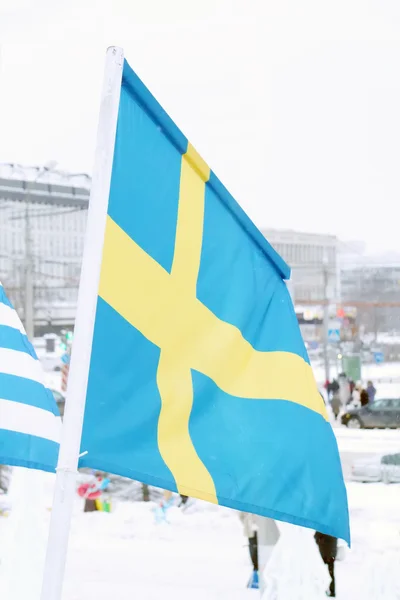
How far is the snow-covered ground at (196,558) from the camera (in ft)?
23.1

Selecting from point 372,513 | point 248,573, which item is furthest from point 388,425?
point 248,573

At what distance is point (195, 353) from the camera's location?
2.50 meters

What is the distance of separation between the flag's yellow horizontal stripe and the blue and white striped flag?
1.04 meters

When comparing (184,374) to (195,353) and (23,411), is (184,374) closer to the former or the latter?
(195,353)

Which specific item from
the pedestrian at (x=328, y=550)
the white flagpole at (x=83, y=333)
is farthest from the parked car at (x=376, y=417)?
the white flagpole at (x=83, y=333)

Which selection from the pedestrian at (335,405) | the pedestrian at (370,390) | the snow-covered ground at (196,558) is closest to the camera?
the snow-covered ground at (196,558)

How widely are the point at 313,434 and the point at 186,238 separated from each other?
71cm

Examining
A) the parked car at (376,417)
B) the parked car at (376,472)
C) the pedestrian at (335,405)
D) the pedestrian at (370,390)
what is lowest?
the parked car at (376,472)

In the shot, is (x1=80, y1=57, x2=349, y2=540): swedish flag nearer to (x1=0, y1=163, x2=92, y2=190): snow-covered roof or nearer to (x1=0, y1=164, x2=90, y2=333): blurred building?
(x1=0, y1=164, x2=90, y2=333): blurred building

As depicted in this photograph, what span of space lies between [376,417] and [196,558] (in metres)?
16.0

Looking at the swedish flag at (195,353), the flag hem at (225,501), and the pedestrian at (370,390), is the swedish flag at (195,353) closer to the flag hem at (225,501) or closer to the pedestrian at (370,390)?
the flag hem at (225,501)

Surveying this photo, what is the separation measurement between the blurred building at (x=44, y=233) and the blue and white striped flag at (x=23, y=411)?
112ft

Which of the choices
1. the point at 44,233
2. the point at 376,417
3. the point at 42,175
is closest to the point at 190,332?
the point at 376,417

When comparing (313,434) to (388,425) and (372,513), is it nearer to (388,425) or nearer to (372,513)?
(372,513)
